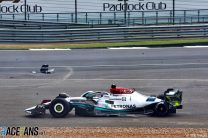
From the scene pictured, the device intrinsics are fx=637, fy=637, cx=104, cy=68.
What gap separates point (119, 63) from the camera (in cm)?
2445

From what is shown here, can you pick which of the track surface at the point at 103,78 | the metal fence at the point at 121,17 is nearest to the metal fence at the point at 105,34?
the track surface at the point at 103,78

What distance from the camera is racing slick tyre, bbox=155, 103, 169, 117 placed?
1490 centimetres

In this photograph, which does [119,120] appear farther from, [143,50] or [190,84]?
→ [143,50]

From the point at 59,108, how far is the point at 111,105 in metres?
1.24

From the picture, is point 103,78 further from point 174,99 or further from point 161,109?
point 161,109

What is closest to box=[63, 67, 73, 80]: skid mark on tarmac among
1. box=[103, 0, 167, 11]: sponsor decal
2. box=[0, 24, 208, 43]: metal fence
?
box=[0, 24, 208, 43]: metal fence

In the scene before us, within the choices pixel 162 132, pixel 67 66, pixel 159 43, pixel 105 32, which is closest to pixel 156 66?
pixel 67 66

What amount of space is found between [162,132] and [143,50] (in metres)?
14.9

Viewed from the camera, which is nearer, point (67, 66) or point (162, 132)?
point (162, 132)

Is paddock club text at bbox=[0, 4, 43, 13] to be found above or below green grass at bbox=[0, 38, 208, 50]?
above

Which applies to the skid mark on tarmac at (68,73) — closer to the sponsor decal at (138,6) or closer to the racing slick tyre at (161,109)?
the racing slick tyre at (161,109)

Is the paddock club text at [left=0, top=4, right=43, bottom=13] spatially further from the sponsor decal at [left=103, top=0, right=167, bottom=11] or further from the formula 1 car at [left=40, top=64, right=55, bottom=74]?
the formula 1 car at [left=40, top=64, right=55, bottom=74]

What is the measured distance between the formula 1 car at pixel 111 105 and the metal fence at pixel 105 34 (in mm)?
16373

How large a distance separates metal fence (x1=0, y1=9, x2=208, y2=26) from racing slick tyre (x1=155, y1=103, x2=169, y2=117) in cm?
2399
